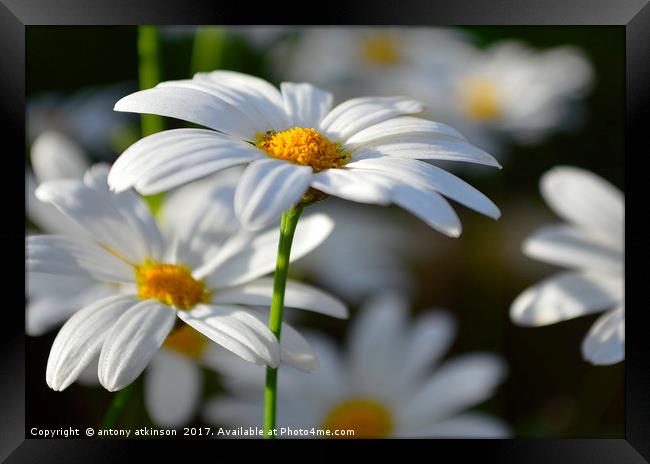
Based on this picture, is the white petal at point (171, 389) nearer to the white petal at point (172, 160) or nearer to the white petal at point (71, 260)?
the white petal at point (71, 260)

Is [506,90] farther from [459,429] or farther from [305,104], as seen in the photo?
[305,104]

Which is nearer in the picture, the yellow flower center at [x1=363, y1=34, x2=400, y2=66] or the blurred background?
the blurred background

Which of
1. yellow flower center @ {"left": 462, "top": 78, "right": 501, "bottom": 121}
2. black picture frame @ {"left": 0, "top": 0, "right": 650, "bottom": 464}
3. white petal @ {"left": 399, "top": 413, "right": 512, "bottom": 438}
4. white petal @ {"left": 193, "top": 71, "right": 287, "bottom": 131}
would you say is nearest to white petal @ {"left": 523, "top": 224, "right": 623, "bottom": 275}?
black picture frame @ {"left": 0, "top": 0, "right": 650, "bottom": 464}

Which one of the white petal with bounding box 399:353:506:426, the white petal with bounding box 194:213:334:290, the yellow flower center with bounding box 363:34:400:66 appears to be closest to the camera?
the white petal with bounding box 194:213:334:290

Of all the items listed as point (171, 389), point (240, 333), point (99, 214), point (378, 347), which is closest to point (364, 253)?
point (378, 347)

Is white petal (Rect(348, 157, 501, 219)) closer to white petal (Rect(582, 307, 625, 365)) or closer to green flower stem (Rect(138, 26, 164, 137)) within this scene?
white petal (Rect(582, 307, 625, 365))

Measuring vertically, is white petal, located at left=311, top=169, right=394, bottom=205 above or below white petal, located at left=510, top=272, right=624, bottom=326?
above

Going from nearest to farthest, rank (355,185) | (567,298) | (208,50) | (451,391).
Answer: (355,185) < (567,298) < (451,391) < (208,50)
